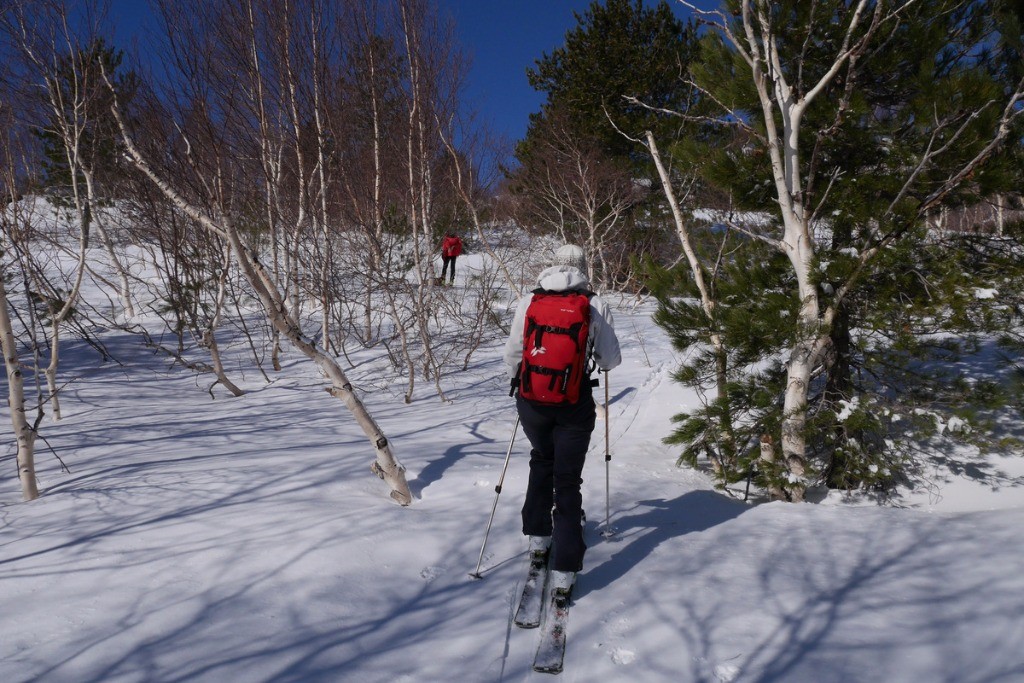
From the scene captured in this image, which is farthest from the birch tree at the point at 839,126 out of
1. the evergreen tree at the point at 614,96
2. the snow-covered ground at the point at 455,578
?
the evergreen tree at the point at 614,96

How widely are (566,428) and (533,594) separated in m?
0.77

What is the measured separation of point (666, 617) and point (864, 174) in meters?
3.79

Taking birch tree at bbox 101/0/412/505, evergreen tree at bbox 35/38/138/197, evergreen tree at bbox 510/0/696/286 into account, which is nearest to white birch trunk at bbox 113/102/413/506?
birch tree at bbox 101/0/412/505

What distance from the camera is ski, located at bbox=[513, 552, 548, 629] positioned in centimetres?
257

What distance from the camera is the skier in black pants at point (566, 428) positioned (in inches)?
111

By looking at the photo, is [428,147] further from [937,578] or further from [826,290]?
[937,578]

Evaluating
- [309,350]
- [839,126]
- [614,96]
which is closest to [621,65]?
[614,96]

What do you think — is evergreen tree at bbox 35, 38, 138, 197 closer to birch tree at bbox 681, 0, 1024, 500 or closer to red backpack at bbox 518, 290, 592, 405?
red backpack at bbox 518, 290, 592, 405

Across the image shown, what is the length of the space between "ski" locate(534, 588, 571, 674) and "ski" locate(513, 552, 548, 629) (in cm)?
5

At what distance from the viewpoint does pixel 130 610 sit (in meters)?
2.46

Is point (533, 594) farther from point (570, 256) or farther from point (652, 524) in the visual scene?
point (570, 256)

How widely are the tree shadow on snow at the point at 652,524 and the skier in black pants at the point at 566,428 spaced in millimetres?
272

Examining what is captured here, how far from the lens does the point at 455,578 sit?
2967mm

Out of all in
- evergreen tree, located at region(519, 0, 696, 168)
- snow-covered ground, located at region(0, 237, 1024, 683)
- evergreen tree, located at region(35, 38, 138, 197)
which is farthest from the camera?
evergreen tree, located at region(519, 0, 696, 168)
